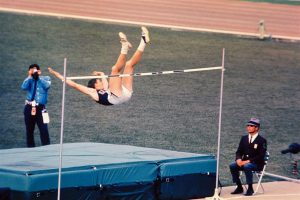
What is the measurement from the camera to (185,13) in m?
34.5

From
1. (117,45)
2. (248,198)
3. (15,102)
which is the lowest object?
(248,198)

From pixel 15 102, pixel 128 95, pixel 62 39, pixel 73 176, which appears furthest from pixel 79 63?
pixel 73 176

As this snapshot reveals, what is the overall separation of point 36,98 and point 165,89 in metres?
8.34

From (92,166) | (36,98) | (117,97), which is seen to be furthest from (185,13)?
(92,166)

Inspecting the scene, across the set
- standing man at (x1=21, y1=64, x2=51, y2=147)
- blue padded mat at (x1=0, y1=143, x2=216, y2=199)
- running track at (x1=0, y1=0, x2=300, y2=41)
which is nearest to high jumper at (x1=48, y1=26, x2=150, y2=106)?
blue padded mat at (x1=0, y1=143, x2=216, y2=199)

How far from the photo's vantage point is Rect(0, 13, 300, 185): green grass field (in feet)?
70.7

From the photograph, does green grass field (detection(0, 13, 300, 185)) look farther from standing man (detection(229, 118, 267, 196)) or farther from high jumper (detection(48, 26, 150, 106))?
high jumper (detection(48, 26, 150, 106))

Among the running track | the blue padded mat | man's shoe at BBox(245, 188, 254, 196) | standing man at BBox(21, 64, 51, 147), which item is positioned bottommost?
man's shoe at BBox(245, 188, 254, 196)

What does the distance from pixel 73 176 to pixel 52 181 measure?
38 centimetres

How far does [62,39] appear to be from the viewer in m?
31.7

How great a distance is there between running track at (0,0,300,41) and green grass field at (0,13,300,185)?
722mm

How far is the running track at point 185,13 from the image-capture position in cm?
3391

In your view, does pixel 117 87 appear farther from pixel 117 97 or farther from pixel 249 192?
pixel 249 192

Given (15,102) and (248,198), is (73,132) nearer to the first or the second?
(15,102)
